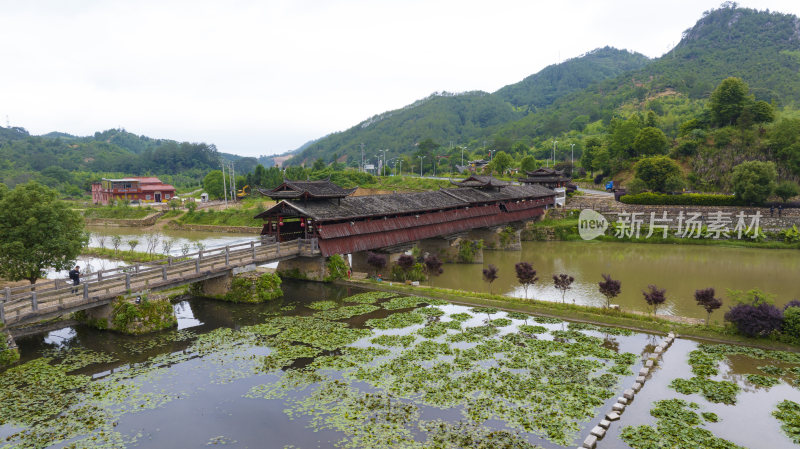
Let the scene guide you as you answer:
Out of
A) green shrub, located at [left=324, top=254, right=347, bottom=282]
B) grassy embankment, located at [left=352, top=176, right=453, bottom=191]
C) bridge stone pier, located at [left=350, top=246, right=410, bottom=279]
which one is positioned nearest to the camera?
green shrub, located at [left=324, top=254, right=347, bottom=282]

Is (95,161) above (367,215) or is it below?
above

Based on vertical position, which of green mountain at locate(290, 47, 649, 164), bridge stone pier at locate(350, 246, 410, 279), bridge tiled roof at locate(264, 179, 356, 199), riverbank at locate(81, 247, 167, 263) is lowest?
riverbank at locate(81, 247, 167, 263)

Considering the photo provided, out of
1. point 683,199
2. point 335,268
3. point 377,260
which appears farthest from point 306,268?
point 683,199

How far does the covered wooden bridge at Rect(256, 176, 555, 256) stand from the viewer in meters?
26.3

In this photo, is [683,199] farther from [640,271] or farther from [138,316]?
[138,316]

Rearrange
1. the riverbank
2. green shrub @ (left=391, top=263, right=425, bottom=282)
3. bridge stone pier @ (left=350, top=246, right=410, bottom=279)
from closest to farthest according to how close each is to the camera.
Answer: green shrub @ (left=391, top=263, right=425, bottom=282) < bridge stone pier @ (left=350, top=246, right=410, bottom=279) < the riverbank

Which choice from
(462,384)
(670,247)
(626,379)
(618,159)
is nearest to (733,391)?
(626,379)

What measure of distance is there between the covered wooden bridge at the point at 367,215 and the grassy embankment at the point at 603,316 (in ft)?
13.2

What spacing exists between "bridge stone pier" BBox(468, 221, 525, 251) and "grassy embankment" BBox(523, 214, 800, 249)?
6.40 metres

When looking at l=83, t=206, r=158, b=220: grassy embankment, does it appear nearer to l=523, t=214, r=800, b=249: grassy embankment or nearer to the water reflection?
the water reflection

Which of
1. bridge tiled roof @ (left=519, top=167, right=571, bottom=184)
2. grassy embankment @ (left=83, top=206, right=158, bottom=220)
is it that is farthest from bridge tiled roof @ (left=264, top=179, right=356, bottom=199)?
grassy embankment @ (left=83, top=206, right=158, bottom=220)

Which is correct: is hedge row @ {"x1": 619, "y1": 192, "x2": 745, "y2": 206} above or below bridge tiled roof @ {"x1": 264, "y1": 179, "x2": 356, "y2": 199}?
below

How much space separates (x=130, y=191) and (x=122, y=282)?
7158 cm

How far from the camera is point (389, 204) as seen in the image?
30781 millimetres
